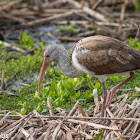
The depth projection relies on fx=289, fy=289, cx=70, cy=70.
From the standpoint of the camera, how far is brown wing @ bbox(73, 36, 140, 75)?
4832mm

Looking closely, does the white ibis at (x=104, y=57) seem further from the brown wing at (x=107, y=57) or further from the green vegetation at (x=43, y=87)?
the green vegetation at (x=43, y=87)

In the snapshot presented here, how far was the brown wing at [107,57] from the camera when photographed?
4.83m

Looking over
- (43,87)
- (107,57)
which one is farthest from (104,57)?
(43,87)

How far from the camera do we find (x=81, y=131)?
4578 millimetres

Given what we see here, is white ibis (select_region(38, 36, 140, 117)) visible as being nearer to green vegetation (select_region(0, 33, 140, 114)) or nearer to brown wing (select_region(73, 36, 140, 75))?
brown wing (select_region(73, 36, 140, 75))

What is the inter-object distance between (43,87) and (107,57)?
1.84 meters

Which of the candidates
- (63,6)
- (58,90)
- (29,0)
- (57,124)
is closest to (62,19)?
(63,6)

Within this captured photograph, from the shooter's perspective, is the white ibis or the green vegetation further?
the green vegetation

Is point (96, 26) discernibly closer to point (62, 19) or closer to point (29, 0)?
point (62, 19)

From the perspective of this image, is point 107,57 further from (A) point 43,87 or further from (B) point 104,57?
(A) point 43,87

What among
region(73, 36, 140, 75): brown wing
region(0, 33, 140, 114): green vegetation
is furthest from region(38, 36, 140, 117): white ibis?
region(0, 33, 140, 114): green vegetation

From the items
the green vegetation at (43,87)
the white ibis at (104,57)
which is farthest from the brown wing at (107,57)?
the green vegetation at (43,87)

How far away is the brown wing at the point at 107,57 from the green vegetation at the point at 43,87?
3.40ft

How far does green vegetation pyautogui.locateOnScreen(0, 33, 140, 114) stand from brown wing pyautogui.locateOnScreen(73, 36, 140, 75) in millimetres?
1036
